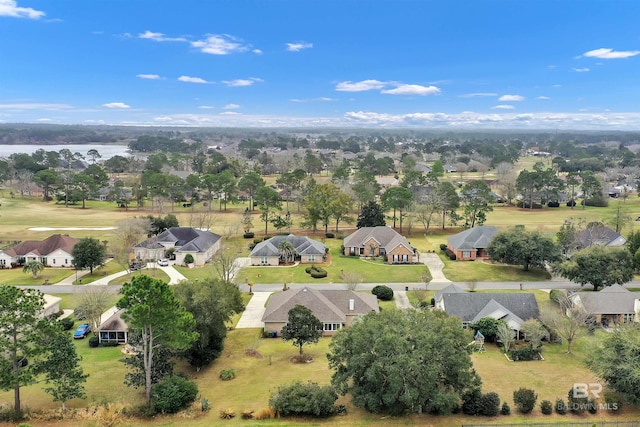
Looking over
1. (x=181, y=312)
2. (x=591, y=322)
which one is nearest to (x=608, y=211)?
(x=591, y=322)

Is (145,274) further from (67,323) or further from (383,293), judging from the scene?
(383,293)

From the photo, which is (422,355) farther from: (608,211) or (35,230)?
(608,211)

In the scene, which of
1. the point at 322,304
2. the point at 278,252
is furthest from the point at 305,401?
the point at 278,252

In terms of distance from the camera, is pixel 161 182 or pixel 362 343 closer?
pixel 362 343

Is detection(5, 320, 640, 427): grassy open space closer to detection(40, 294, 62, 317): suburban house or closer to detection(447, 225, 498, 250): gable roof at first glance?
detection(40, 294, 62, 317): suburban house

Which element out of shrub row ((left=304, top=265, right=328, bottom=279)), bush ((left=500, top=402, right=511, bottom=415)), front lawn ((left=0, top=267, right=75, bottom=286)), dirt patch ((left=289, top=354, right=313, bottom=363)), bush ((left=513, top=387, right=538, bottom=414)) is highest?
bush ((left=513, top=387, right=538, bottom=414))

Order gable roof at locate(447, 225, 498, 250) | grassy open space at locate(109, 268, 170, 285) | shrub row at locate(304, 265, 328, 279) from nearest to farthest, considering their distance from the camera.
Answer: grassy open space at locate(109, 268, 170, 285)
shrub row at locate(304, 265, 328, 279)
gable roof at locate(447, 225, 498, 250)

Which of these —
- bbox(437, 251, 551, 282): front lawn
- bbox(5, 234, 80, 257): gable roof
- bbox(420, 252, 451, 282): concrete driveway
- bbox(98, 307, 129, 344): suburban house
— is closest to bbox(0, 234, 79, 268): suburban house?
bbox(5, 234, 80, 257): gable roof
